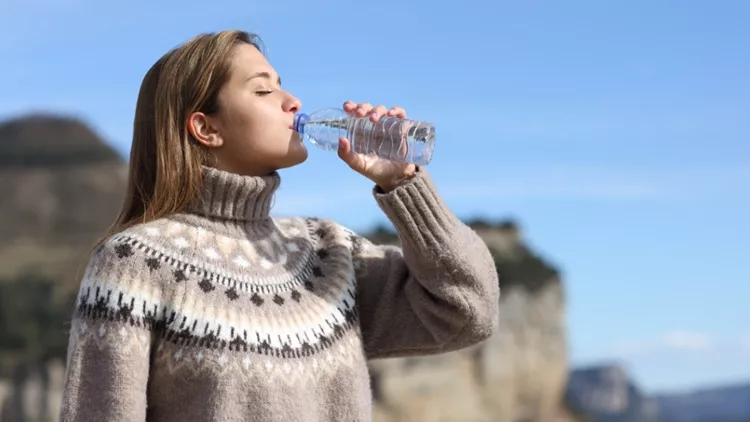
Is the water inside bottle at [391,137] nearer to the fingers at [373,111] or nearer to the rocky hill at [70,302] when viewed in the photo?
the fingers at [373,111]

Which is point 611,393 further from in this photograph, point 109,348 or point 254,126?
point 109,348

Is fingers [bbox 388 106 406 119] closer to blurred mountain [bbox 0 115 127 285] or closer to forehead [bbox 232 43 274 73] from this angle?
forehead [bbox 232 43 274 73]

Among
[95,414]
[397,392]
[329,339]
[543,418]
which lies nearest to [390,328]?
[329,339]

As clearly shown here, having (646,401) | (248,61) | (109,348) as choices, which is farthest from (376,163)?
(646,401)

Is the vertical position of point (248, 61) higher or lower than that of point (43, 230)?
lower

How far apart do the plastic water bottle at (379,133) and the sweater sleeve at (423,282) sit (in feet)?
0.22

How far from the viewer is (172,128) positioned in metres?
2.89

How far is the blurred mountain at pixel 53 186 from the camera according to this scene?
33.8 meters

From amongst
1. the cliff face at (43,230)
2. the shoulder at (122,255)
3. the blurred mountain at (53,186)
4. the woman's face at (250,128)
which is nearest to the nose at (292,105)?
the woman's face at (250,128)

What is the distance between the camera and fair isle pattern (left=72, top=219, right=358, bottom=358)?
271 centimetres

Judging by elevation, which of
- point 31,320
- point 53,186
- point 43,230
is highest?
point 53,186

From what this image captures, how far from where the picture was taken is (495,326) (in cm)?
311

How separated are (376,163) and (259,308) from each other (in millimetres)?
446

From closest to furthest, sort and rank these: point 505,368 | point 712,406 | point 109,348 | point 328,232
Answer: point 109,348
point 328,232
point 505,368
point 712,406
